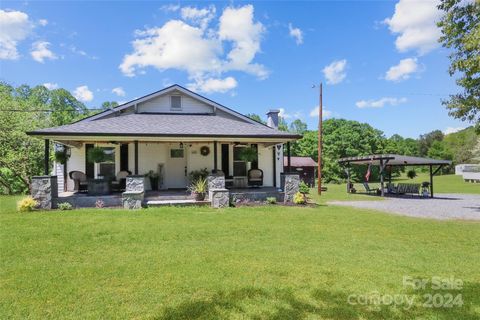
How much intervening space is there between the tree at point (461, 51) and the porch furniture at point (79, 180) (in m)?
15.4

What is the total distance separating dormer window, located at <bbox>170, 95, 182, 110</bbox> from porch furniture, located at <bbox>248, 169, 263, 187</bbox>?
5145 mm

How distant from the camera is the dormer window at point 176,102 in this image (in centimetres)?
1541

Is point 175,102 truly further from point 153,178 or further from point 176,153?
point 153,178

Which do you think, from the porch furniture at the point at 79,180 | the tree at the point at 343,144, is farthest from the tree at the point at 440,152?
the porch furniture at the point at 79,180

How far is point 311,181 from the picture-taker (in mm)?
31875

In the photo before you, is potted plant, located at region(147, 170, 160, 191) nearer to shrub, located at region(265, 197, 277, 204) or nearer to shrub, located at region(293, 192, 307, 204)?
shrub, located at region(265, 197, 277, 204)

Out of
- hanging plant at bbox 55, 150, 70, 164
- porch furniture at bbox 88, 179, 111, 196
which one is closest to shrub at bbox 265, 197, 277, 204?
porch furniture at bbox 88, 179, 111, 196

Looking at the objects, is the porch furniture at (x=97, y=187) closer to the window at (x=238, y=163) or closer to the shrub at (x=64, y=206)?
the shrub at (x=64, y=206)

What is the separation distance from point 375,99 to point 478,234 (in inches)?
810

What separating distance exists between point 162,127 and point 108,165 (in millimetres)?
3902

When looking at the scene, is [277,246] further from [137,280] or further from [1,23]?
[1,23]

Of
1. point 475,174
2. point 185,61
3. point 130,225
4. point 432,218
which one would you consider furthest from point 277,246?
point 475,174

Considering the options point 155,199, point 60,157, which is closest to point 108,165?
point 60,157

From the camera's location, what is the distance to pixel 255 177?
48.3ft
